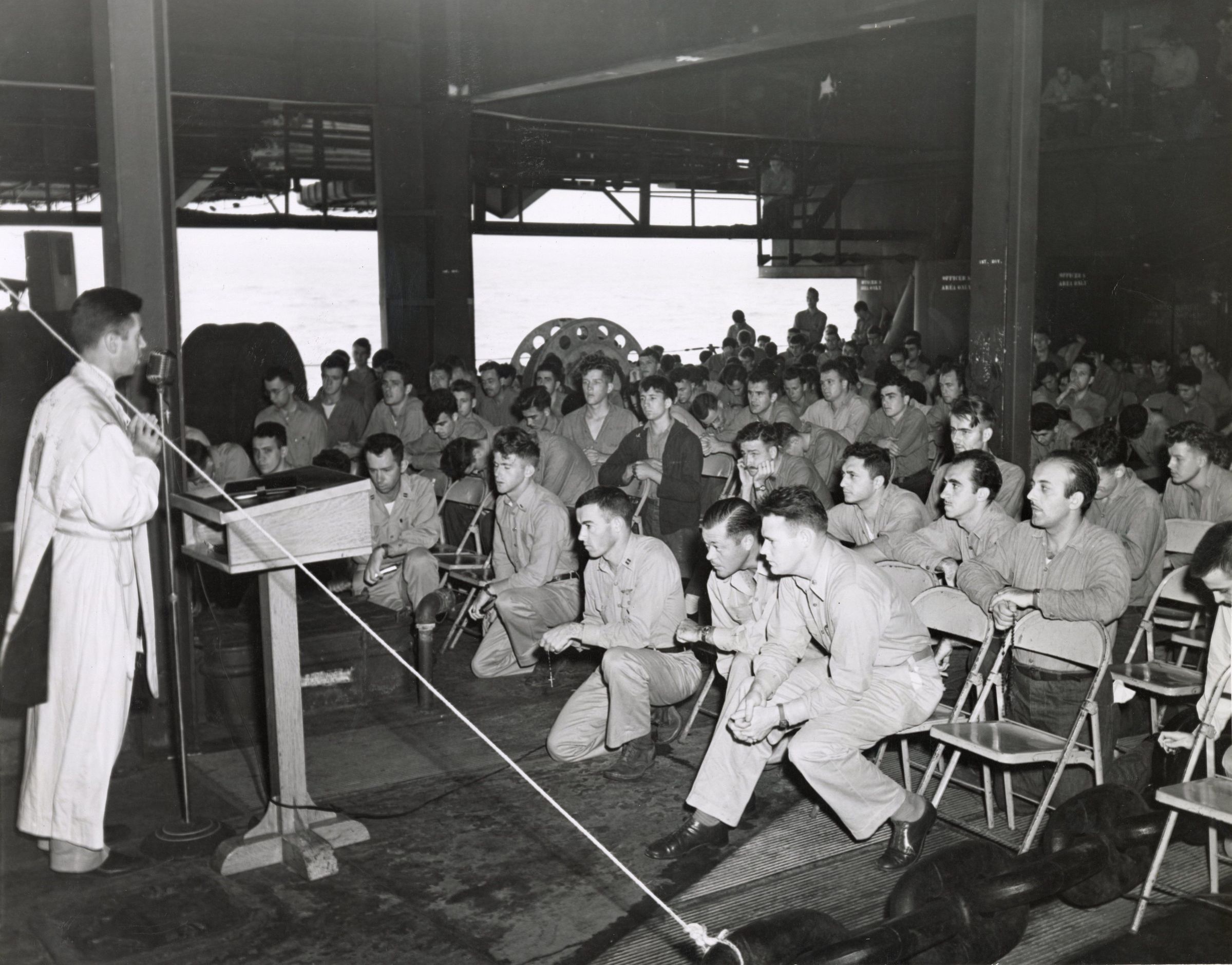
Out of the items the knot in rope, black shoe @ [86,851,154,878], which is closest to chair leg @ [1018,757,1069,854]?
the knot in rope

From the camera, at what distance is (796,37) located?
11016 mm

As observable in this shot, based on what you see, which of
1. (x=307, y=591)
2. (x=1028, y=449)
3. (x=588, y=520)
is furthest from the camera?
(x=1028, y=449)

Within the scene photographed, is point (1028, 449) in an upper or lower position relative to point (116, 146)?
lower

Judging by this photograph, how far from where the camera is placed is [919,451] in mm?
10055

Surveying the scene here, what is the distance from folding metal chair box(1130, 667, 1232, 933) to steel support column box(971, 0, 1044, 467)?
4.27m

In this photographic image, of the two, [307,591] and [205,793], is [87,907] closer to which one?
[205,793]

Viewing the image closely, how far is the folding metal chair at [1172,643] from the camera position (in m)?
5.20

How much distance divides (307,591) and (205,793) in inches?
97.1

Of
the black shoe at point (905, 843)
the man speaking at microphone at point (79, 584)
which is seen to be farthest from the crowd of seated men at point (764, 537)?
the man speaking at microphone at point (79, 584)

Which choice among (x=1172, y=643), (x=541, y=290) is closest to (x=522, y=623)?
(x=1172, y=643)

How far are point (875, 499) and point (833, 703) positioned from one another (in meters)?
2.40

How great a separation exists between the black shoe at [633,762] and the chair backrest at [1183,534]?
3037mm

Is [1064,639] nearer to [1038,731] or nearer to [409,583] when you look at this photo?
[1038,731]

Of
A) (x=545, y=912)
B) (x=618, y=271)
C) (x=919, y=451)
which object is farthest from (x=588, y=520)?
(x=618, y=271)
